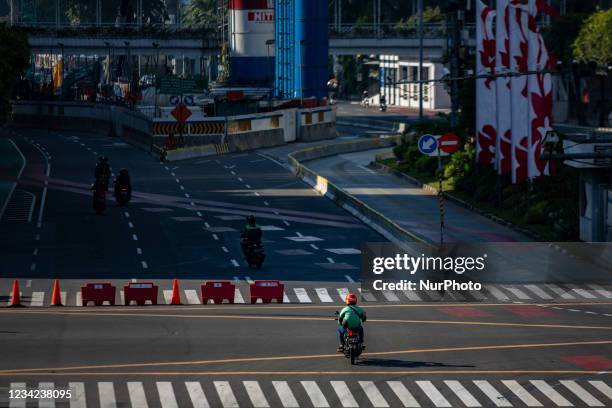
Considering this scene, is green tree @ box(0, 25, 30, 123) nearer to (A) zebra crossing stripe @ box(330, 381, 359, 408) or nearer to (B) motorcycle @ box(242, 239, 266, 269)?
(B) motorcycle @ box(242, 239, 266, 269)

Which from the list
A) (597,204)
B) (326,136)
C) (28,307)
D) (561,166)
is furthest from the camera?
(326,136)

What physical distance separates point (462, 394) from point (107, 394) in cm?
715

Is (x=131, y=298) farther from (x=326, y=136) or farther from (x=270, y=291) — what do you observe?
(x=326, y=136)

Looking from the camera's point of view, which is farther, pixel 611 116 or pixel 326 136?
pixel 611 116

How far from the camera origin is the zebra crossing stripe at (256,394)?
2900 cm

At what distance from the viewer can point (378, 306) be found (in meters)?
43.0

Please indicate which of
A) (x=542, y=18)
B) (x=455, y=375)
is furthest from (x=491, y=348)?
(x=542, y=18)

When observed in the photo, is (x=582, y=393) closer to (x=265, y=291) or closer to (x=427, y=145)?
(x=265, y=291)

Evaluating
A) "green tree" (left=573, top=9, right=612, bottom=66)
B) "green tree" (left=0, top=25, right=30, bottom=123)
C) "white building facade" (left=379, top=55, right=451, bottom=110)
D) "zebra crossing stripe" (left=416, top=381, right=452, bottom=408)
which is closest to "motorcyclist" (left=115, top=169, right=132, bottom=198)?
"green tree" (left=0, top=25, right=30, bottom=123)

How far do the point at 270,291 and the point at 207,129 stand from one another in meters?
59.0

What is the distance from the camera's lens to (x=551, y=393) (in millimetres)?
30047

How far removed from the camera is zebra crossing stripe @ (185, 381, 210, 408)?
28875 mm

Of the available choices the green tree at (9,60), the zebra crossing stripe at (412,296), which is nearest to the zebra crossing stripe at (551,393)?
the zebra crossing stripe at (412,296)

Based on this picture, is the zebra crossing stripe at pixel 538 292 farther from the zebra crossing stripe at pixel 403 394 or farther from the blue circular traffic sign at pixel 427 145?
the zebra crossing stripe at pixel 403 394
